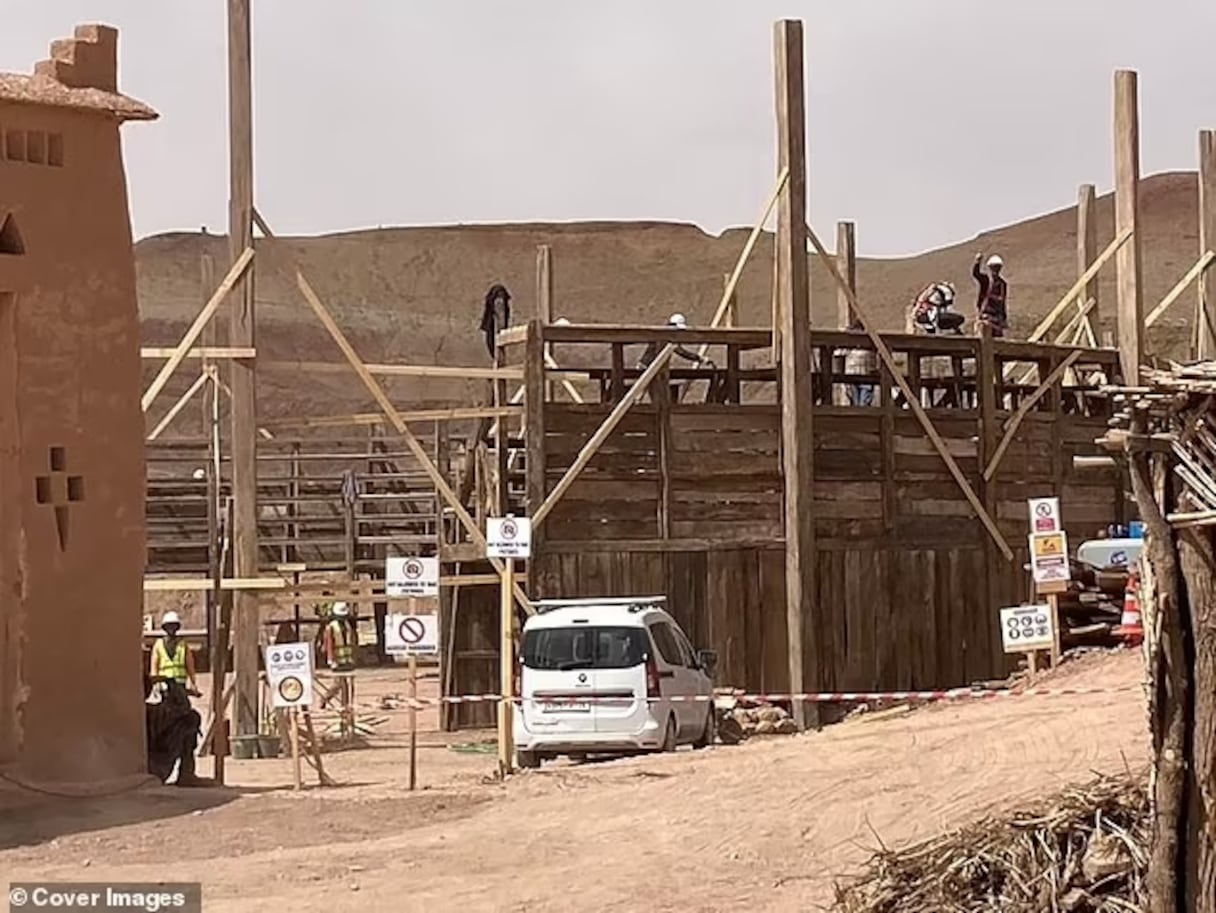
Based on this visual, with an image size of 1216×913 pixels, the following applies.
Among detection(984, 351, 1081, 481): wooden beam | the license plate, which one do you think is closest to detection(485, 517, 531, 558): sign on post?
the license plate

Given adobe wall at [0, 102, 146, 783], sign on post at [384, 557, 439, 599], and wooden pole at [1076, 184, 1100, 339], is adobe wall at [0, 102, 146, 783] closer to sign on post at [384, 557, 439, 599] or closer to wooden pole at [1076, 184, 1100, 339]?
sign on post at [384, 557, 439, 599]

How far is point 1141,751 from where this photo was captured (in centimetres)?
1798

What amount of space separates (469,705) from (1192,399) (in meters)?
17.9

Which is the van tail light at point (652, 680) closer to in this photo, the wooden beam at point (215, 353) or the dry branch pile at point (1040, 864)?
the wooden beam at point (215, 353)

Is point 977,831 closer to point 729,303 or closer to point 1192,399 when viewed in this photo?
point 1192,399

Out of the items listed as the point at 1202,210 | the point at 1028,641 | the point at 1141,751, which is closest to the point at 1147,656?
the point at 1141,751

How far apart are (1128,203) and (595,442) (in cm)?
720

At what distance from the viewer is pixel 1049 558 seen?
2239 centimetres

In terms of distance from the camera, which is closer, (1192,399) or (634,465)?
(1192,399)

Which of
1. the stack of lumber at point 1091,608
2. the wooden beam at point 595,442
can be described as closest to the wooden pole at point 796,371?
the wooden beam at point 595,442

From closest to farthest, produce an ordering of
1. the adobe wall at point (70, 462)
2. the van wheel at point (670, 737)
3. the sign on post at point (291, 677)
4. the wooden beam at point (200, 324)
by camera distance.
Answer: the adobe wall at point (70, 462) → the sign on post at point (291, 677) → the van wheel at point (670, 737) → the wooden beam at point (200, 324)

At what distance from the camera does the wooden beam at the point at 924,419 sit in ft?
91.9

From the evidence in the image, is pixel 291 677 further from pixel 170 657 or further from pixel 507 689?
pixel 170 657

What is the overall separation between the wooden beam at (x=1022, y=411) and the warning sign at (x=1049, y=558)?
6.99 m
